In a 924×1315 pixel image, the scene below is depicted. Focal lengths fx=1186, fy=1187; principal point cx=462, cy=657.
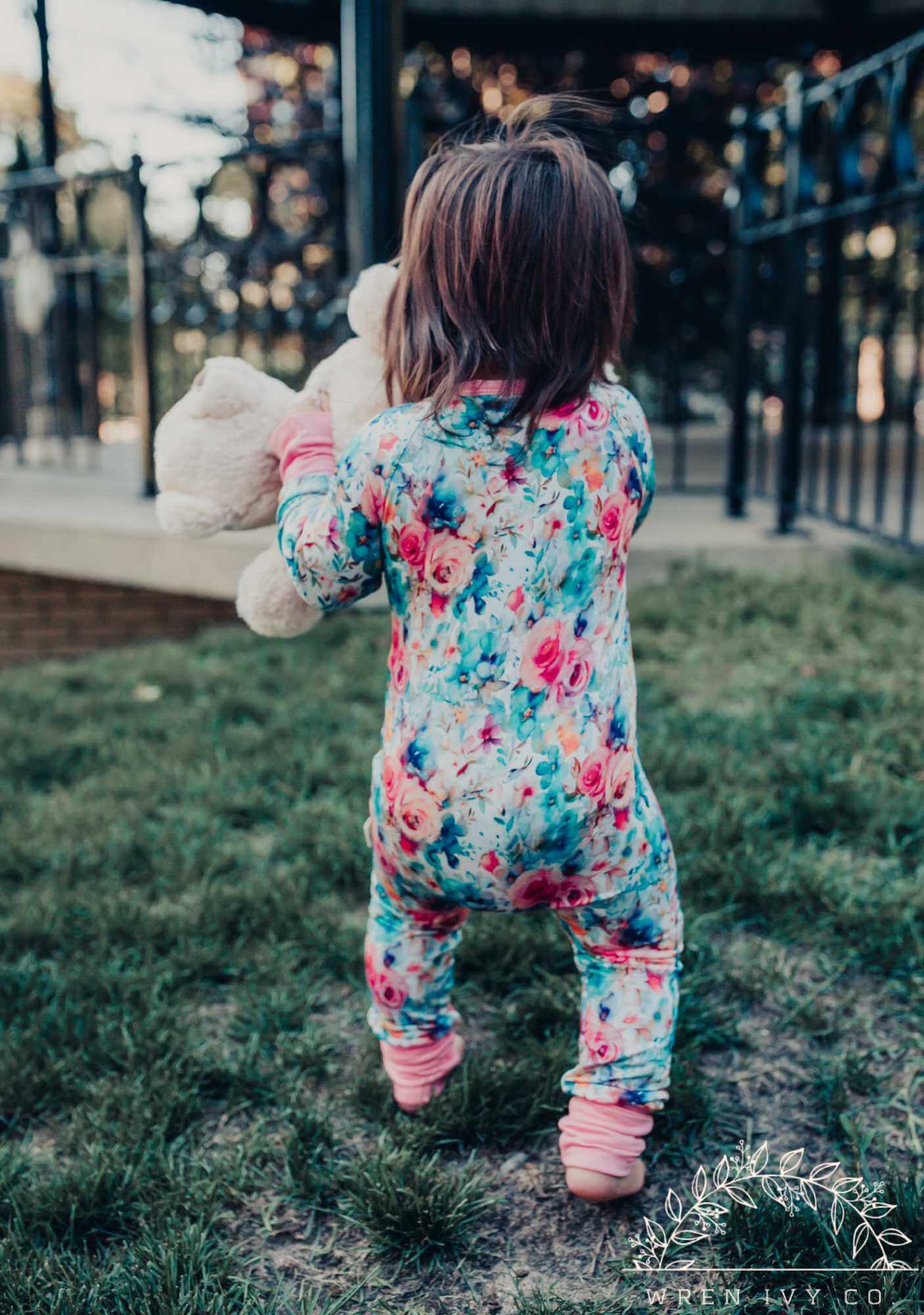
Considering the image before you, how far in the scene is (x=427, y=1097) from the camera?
1758 millimetres

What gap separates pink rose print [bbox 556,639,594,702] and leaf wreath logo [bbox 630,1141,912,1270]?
2.14 feet

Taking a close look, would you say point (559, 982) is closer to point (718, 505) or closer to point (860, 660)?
point (860, 660)

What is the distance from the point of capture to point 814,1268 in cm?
140

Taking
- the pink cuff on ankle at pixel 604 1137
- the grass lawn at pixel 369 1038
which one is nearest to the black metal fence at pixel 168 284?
the grass lawn at pixel 369 1038

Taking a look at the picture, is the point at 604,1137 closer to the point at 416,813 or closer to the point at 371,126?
the point at 416,813

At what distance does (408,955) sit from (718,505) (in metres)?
4.33

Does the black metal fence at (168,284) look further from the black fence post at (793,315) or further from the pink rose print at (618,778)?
the pink rose print at (618,778)

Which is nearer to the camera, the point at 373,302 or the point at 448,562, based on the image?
the point at 448,562

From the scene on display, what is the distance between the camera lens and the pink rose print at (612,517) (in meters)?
1.49

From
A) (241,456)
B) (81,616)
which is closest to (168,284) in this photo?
(81,616)

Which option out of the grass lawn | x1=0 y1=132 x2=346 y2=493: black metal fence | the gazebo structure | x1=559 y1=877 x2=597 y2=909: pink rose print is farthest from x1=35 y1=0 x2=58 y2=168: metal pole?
x1=559 y1=877 x2=597 y2=909: pink rose print

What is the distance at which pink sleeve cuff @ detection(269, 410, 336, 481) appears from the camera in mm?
1601

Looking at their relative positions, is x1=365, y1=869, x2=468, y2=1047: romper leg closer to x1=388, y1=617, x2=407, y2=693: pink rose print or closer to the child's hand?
x1=388, y1=617, x2=407, y2=693: pink rose print

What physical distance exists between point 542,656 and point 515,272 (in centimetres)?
47
